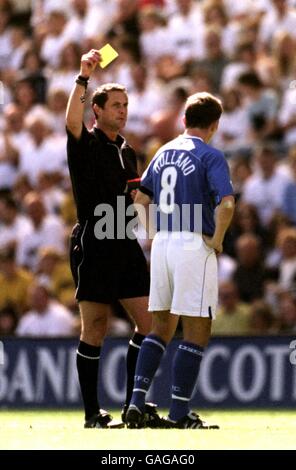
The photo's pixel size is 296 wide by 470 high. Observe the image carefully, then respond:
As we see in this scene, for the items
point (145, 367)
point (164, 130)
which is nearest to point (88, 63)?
point (145, 367)

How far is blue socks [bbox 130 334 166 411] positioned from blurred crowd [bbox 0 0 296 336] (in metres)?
4.00

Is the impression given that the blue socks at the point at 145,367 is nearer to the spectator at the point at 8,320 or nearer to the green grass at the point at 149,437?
the green grass at the point at 149,437

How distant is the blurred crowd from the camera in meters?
13.1

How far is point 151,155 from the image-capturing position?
45.3ft

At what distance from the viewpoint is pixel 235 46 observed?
15.2 metres

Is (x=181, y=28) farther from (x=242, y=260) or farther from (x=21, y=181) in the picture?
(x=242, y=260)

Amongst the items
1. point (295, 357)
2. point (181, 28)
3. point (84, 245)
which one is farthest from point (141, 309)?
point (181, 28)

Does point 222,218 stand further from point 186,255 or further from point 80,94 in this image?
point 80,94

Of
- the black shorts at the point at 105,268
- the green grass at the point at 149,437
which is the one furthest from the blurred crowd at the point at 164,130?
the black shorts at the point at 105,268

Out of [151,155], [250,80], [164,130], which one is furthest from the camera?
[164,130]

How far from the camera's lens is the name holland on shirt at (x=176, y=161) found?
821 centimetres

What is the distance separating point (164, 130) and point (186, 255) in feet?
20.3

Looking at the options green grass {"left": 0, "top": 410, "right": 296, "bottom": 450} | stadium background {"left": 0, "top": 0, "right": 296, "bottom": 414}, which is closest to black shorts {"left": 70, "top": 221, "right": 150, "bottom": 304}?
green grass {"left": 0, "top": 410, "right": 296, "bottom": 450}

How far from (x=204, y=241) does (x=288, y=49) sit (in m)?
6.29
